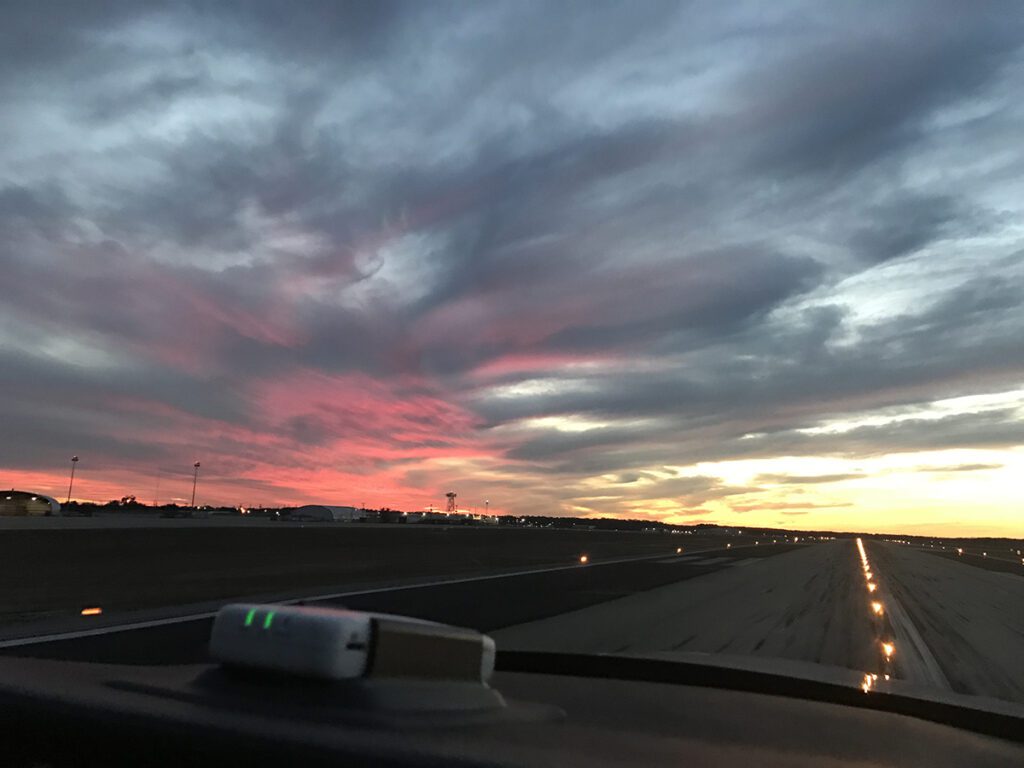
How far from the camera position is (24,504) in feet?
181

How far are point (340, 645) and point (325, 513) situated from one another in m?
97.9

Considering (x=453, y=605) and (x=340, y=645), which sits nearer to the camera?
(x=340, y=645)

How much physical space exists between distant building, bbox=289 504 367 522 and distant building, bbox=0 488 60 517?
3179 centimetres

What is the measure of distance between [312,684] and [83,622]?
41.8ft

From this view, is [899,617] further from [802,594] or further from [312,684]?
[312,684]

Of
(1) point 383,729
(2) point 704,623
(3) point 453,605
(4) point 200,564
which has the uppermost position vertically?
(4) point 200,564

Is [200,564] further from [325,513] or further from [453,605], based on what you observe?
[325,513]

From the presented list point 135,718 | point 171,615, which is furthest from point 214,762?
point 171,615

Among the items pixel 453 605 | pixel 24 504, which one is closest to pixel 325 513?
pixel 24 504

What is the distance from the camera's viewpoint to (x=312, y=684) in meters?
2.31

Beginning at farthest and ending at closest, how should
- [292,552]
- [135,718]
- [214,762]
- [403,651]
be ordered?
[292,552] < [403,651] < [135,718] < [214,762]

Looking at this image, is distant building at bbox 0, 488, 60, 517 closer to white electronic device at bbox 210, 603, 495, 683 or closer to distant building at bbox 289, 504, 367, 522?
distant building at bbox 289, 504, 367, 522

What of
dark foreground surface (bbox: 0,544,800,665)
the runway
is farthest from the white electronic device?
dark foreground surface (bbox: 0,544,800,665)

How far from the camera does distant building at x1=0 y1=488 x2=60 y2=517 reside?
53.9 meters
